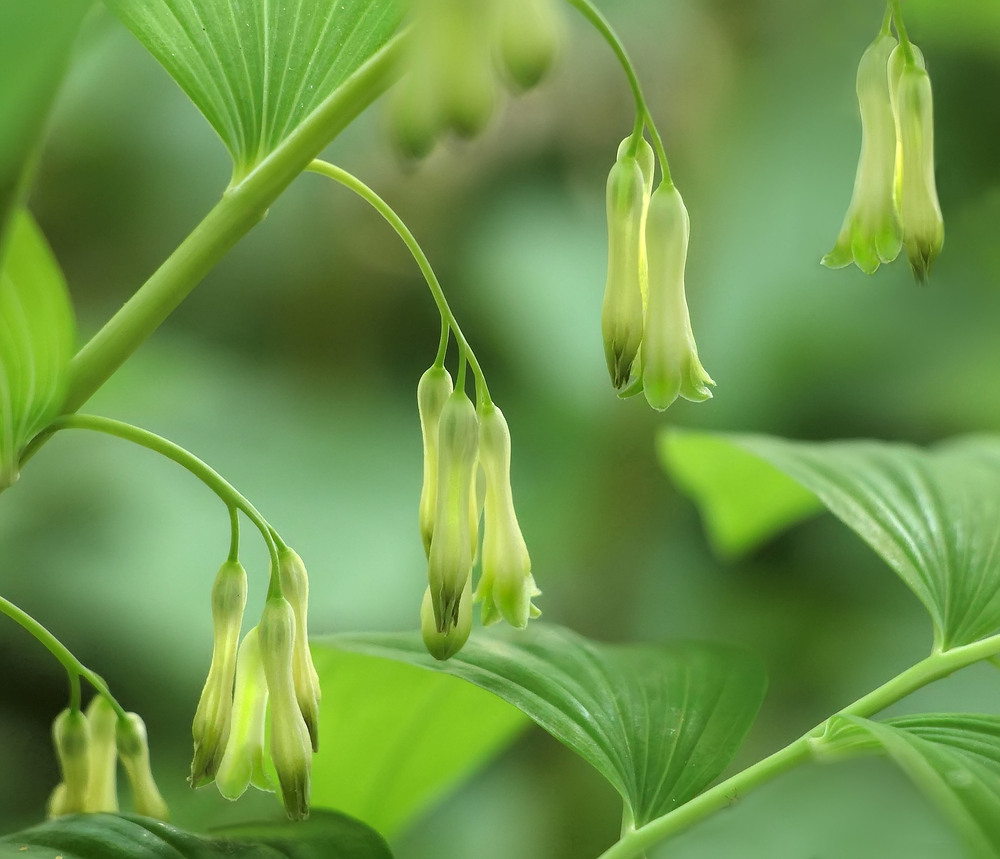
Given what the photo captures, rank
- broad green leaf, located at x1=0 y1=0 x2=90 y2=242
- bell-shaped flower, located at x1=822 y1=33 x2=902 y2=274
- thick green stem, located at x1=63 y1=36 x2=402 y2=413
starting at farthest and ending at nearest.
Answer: bell-shaped flower, located at x1=822 y1=33 x2=902 y2=274 → thick green stem, located at x1=63 y1=36 x2=402 y2=413 → broad green leaf, located at x1=0 y1=0 x2=90 y2=242

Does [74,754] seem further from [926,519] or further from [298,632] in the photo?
[926,519]

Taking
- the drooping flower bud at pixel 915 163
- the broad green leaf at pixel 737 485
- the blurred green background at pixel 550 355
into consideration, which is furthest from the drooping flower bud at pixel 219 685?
the blurred green background at pixel 550 355

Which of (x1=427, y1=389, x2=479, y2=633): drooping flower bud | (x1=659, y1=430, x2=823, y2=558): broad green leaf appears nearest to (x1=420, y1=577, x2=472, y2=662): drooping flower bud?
(x1=427, y1=389, x2=479, y2=633): drooping flower bud

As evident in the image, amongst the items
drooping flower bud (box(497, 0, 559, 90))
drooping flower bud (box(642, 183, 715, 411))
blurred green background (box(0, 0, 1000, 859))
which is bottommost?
blurred green background (box(0, 0, 1000, 859))

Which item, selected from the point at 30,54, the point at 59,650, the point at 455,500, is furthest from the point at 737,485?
the point at 30,54

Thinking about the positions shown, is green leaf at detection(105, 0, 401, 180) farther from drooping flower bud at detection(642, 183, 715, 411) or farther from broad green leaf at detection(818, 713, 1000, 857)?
broad green leaf at detection(818, 713, 1000, 857)
